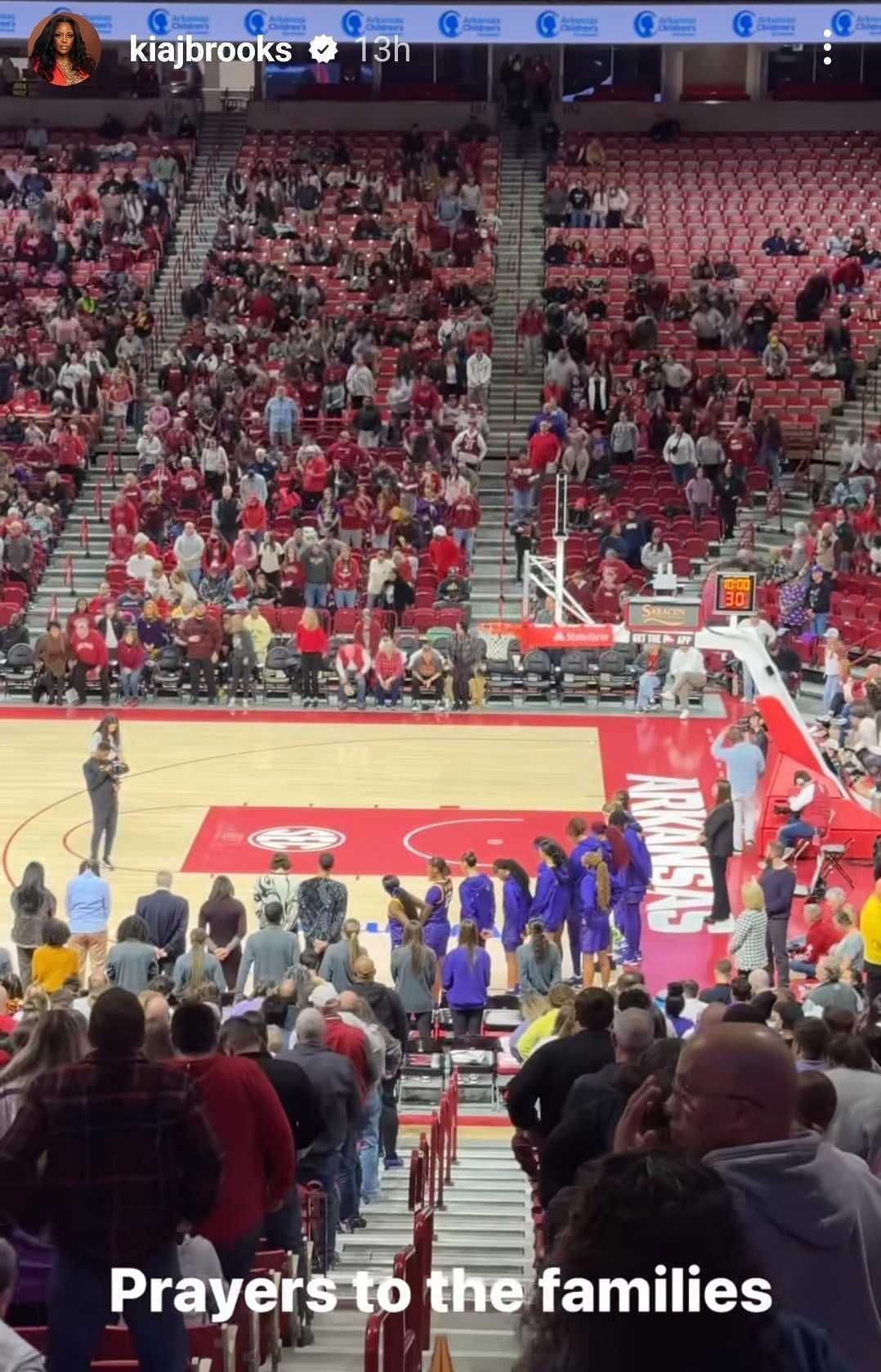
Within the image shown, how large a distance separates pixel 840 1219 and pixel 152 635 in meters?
24.4

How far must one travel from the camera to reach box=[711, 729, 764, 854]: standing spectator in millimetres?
19219

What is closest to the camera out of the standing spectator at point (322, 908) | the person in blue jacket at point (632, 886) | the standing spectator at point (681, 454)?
the standing spectator at point (322, 908)

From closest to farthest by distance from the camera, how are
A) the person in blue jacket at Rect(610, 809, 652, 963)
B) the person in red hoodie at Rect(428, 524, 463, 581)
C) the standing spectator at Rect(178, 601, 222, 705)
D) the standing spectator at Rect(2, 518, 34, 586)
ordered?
the person in blue jacket at Rect(610, 809, 652, 963) < the standing spectator at Rect(178, 601, 222, 705) < the standing spectator at Rect(2, 518, 34, 586) < the person in red hoodie at Rect(428, 524, 463, 581)

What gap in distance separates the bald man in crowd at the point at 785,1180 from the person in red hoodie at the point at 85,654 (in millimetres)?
23255

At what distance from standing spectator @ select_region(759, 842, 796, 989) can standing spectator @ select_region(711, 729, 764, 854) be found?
3.11 metres

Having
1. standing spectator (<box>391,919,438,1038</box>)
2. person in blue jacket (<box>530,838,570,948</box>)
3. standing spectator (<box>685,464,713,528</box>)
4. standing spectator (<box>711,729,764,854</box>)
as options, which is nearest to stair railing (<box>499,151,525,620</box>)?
standing spectator (<box>685,464,713,528</box>)

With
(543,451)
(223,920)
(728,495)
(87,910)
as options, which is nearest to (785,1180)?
(223,920)

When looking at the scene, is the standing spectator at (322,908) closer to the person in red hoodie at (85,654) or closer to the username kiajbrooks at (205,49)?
the person in red hoodie at (85,654)

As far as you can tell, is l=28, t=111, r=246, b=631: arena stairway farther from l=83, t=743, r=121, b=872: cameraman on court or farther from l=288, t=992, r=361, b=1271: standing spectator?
l=288, t=992, r=361, b=1271: standing spectator

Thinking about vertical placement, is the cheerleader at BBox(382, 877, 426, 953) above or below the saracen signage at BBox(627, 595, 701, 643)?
below

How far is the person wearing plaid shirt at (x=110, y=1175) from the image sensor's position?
4.99m

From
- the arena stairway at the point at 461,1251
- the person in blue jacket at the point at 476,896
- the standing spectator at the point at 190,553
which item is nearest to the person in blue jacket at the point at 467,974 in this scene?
the person in blue jacket at the point at 476,896

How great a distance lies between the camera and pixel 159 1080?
5.29 m

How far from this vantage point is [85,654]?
2672cm
